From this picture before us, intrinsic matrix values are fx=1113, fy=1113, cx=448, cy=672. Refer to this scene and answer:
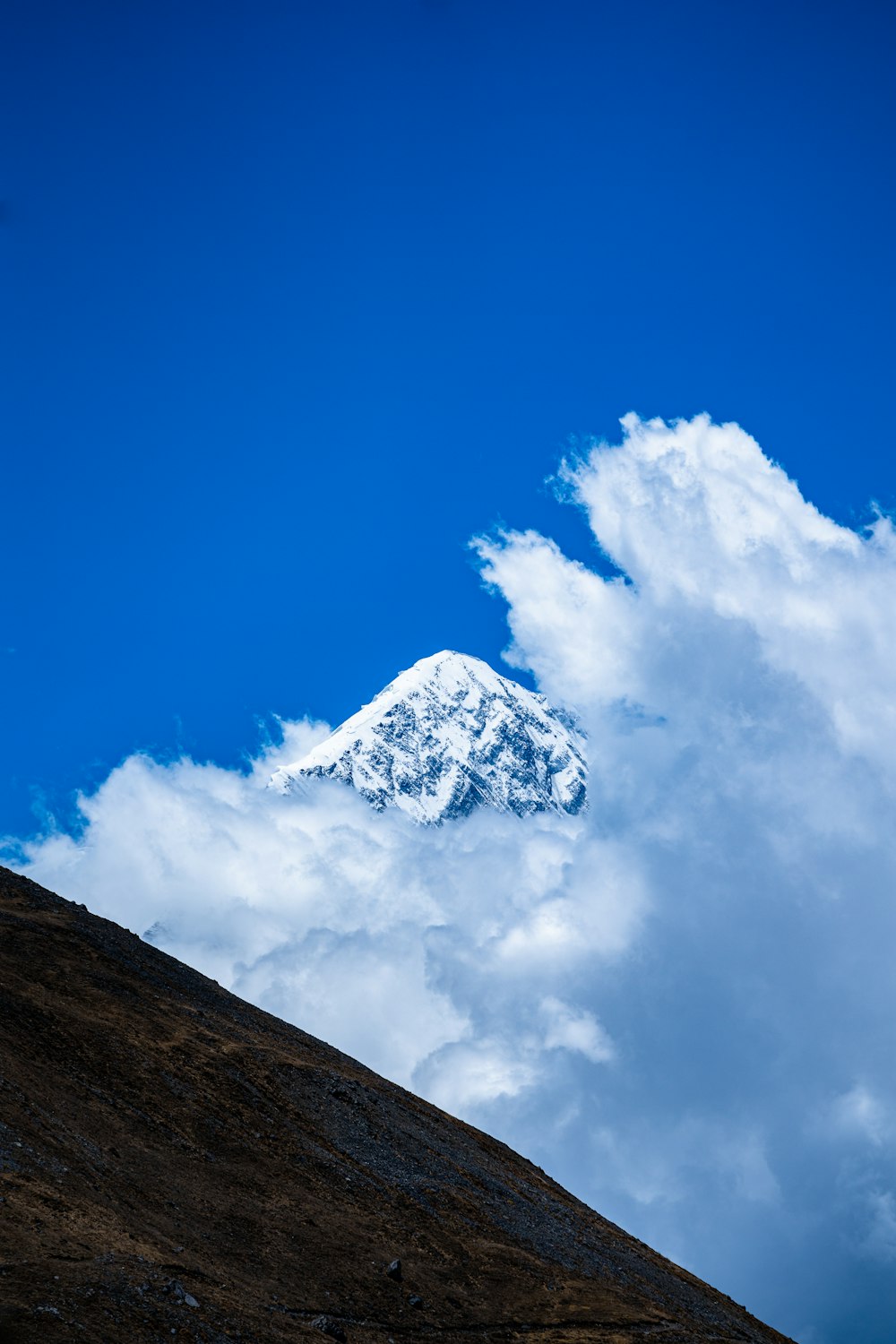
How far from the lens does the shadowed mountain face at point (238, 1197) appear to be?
34312 mm

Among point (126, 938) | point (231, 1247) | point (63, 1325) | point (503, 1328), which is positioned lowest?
point (63, 1325)

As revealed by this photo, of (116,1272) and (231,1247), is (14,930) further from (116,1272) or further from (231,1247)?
(116,1272)

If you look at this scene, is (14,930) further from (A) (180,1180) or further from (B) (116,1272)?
(B) (116,1272)

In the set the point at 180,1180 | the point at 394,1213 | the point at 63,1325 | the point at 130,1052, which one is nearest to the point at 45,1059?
the point at 130,1052

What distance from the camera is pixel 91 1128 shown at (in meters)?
49.8

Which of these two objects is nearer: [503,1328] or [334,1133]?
[503,1328]

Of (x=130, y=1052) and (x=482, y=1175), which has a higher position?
(x=482, y=1175)

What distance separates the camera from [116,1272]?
107 ft

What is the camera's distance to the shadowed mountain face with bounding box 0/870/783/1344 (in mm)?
34312

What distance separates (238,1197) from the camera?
50.8 metres

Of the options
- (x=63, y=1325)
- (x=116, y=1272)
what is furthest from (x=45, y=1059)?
(x=63, y=1325)

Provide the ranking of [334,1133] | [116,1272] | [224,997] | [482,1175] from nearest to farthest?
[116,1272] < [334,1133] < [482,1175] < [224,997]

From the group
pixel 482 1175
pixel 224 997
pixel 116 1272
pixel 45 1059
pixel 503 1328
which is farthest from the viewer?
pixel 224 997

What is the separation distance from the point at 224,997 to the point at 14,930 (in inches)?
698
